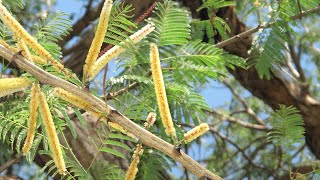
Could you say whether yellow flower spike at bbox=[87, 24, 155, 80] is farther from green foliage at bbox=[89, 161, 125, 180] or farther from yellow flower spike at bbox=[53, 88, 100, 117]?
green foliage at bbox=[89, 161, 125, 180]

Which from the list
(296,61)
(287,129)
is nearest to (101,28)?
(287,129)

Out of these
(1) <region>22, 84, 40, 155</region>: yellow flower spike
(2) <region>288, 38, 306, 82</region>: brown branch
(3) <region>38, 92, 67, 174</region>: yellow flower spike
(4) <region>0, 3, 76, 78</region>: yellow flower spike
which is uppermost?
(2) <region>288, 38, 306, 82</region>: brown branch

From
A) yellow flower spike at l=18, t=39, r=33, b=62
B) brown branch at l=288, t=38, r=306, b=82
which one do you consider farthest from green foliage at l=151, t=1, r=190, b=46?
brown branch at l=288, t=38, r=306, b=82

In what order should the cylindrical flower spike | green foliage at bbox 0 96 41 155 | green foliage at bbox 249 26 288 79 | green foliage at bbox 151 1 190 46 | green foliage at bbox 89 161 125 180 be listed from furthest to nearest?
green foliage at bbox 249 26 288 79
green foliage at bbox 89 161 125 180
green foliage at bbox 151 1 190 46
green foliage at bbox 0 96 41 155
the cylindrical flower spike

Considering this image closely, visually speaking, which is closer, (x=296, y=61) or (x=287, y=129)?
(x=287, y=129)

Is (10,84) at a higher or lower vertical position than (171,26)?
lower

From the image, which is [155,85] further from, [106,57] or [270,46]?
[270,46]

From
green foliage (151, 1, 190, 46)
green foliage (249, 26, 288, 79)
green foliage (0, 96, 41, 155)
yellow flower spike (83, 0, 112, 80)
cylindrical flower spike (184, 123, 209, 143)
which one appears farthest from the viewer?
green foliage (249, 26, 288, 79)

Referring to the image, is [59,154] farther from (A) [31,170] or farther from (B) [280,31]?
(A) [31,170]

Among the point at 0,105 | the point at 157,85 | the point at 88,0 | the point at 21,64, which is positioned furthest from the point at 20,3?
the point at 88,0
